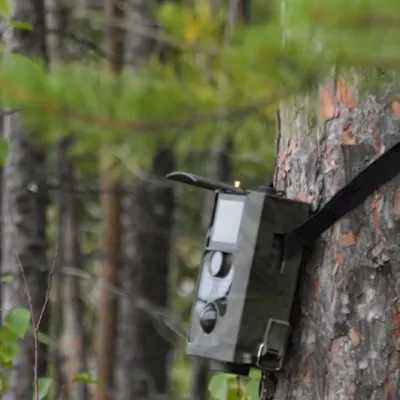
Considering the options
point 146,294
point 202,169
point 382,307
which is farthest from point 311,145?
point 202,169

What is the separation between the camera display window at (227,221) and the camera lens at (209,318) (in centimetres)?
18

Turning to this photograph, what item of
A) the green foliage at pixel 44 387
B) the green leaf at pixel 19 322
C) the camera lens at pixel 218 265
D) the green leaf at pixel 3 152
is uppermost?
the green leaf at pixel 3 152

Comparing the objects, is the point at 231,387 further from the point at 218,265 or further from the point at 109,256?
the point at 109,256

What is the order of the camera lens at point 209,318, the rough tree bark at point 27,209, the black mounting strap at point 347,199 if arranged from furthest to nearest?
the rough tree bark at point 27,209 < the camera lens at point 209,318 < the black mounting strap at point 347,199

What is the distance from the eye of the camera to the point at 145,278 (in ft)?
31.1

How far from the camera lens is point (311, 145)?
2438 mm

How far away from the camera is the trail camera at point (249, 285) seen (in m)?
2.36

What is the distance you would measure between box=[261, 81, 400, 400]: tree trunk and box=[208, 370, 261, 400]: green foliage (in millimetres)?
617

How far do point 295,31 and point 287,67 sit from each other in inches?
5.0

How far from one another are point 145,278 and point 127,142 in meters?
7.85

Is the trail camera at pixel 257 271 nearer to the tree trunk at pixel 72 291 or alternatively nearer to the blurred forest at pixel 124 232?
the blurred forest at pixel 124 232

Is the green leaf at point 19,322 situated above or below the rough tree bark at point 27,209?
below

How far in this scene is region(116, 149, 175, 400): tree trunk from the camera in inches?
352

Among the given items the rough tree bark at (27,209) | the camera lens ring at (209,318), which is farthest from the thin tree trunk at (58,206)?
the camera lens ring at (209,318)
